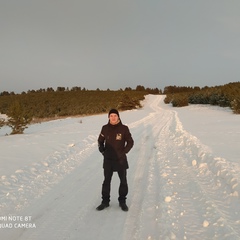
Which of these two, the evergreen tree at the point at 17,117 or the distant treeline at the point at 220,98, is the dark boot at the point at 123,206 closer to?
the evergreen tree at the point at 17,117

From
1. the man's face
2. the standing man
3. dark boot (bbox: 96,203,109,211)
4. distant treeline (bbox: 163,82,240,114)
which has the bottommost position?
dark boot (bbox: 96,203,109,211)

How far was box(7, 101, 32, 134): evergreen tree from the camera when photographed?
48.5ft

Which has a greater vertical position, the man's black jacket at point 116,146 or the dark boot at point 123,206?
the man's black jacket at point 116,146

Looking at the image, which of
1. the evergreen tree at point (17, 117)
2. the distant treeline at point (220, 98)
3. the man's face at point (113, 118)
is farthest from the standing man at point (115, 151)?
the distant treeline at point (220, 98)

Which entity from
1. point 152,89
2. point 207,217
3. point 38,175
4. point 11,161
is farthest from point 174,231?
point 152,89

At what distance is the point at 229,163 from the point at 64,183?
4416mm

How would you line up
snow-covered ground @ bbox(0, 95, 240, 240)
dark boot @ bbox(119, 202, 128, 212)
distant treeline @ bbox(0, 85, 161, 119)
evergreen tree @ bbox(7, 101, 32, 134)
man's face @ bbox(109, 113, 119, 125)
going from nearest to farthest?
1. snow-covered ground @ bbox(0, 95, 240, 240)
2. dark boot @ bbox(119, 202, 128, 212)
3. man's face @ bbox(109, 113, 119, 125)
4. evergreen tree @ bbox(7, 101, 32, 134)
5. distant treeline @ bbox(0, 85, 161, 119)

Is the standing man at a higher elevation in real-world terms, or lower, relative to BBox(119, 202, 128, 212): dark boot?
higher

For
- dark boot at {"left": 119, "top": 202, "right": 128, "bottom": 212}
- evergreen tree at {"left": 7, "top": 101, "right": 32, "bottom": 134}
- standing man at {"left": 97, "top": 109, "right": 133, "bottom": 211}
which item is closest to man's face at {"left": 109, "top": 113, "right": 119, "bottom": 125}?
standing man at {"left": 97, "top": 109, "right": 133, "bottom": 211}

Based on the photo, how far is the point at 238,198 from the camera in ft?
16.5

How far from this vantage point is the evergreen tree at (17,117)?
14781 mm

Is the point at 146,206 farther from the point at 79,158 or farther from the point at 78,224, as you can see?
the point at 79,158

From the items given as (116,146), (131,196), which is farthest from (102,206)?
(116,146)

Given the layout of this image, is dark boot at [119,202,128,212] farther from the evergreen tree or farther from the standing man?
the evergreen tree
